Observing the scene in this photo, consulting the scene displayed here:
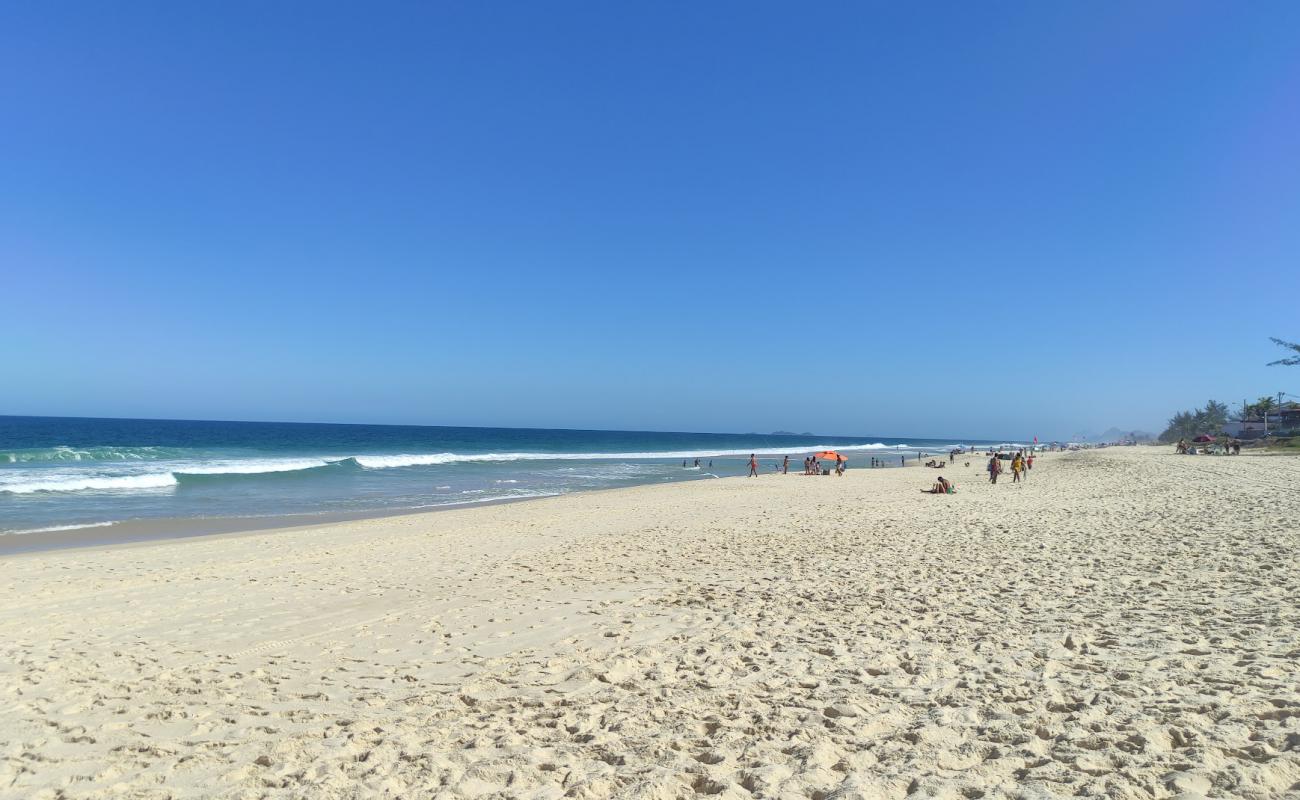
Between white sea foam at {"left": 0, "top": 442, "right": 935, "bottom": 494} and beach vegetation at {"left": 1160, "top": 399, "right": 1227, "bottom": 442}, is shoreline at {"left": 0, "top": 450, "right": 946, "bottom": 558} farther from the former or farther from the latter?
beach vegetation at {"left": 1160, "top": 399, "right": 1227, "bottom": 442}

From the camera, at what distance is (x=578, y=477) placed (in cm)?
3638

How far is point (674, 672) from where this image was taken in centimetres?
546

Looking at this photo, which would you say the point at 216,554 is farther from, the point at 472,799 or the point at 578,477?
the point at 578,477

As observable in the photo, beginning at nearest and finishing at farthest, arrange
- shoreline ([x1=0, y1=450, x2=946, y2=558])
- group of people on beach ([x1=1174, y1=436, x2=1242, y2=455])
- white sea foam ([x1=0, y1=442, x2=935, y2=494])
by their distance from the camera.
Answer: shoreline ([x1=0, y1=450, x2=946, y2=558]) → white sea foam ([x1=0, y1=442, x2=935, y2=494]) → group of people on beach ([x1=1174, y1=436, x2=1242, y2=455])

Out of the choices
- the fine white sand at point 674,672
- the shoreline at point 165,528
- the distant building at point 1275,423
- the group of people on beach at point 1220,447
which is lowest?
the shoreline at point 165,528

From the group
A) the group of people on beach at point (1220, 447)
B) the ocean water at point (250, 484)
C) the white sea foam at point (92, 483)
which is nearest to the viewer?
the ocean water at point (250, 484)

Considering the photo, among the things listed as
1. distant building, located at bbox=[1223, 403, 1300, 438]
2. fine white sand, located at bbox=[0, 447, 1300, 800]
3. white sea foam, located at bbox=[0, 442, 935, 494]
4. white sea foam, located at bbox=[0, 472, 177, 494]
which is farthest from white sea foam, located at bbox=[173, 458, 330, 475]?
distant building, located at bbox=[1223, 403, 1300, 438]

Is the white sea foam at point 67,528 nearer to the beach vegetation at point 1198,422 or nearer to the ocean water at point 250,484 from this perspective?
the ocean water at point 250,484

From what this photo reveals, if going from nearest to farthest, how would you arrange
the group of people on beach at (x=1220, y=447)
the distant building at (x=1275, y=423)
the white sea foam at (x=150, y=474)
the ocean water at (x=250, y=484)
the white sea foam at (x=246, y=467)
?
the ocean water at (x=250, y=484), the white sea foam at (x=150, y=474), the white sea foam at (x=246, y=467), the group of people on beach at (x=1220, y=447), the distant building at (x=1275, y=423)

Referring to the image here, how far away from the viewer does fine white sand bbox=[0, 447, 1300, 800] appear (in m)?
3.81

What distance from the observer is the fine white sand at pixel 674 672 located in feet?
12.5

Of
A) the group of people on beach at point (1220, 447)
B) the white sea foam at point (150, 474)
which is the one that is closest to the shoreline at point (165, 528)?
the white sea foam at point (150, 474)

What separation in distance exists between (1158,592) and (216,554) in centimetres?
1435

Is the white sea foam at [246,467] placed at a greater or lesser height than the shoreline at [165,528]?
greater
